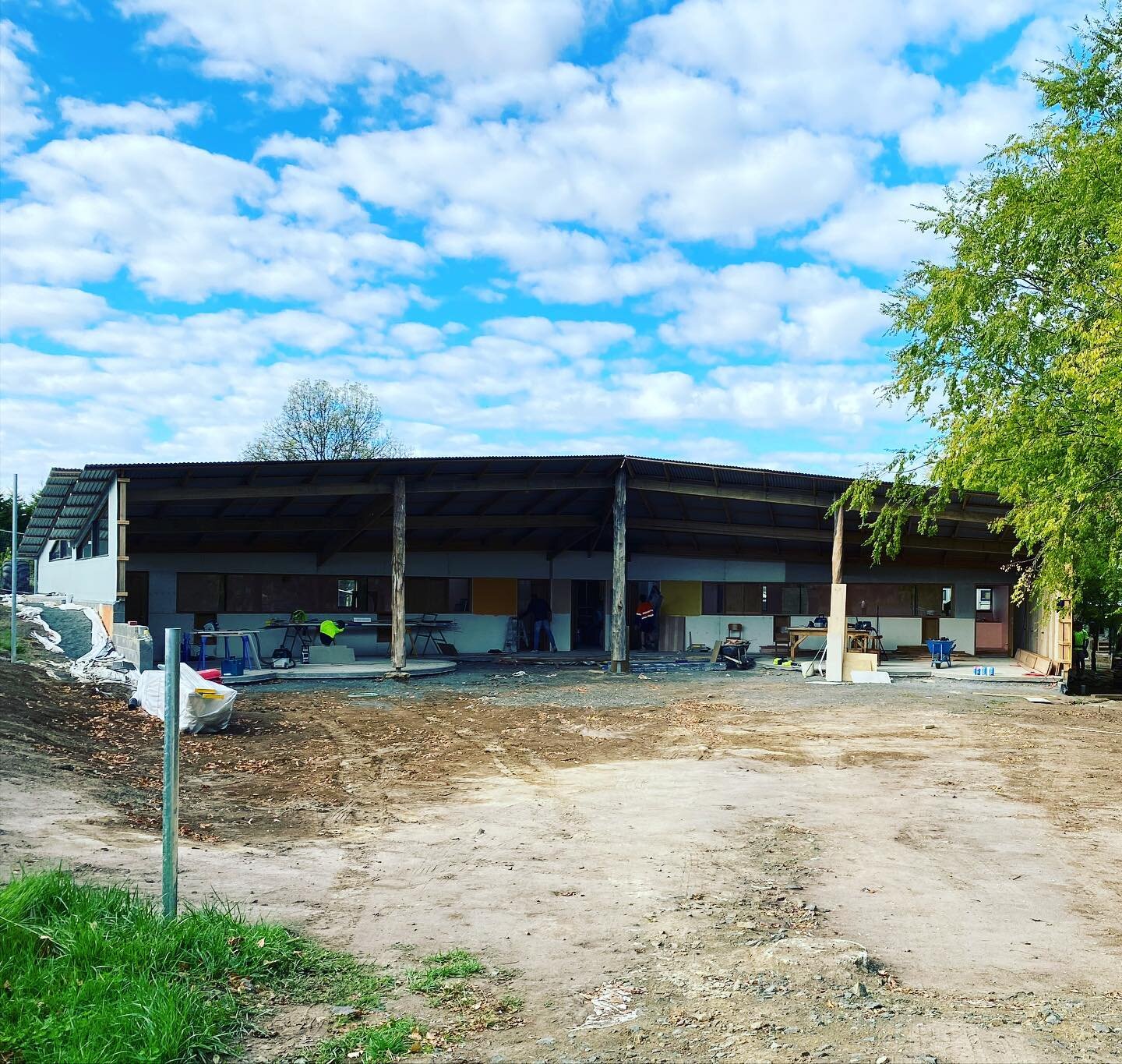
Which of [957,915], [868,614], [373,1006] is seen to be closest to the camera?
[373,1006]

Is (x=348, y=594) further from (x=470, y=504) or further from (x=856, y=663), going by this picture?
(x=856, y=663)

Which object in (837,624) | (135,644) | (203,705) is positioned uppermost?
(837,624)

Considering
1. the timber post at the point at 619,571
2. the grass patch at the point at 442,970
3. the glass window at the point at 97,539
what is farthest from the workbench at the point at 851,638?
the grass patch at the point at 442,970

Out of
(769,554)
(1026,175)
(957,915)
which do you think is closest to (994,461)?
(1026,175)

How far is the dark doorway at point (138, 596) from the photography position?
75.0 ft

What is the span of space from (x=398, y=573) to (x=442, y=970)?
595 inches

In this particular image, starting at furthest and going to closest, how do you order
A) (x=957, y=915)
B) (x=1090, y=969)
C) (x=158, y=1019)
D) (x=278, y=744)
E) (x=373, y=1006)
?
1. (x=278, y=744)
2. (x=957, y=915)
3. (x=1090, y=969)
4. (x=373, y=1006)
5. (x=158, y=1019)

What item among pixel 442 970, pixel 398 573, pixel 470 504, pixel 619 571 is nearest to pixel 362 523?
pixel 470 504

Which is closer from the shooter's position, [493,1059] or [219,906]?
[493,1059]

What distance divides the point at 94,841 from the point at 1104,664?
3054 centimetres

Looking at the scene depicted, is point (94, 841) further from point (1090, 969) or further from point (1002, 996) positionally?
point (1090, 969)

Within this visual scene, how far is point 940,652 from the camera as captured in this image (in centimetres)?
2342

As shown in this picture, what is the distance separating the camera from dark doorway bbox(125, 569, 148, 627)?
22875mm

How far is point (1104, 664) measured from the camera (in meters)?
29.1
